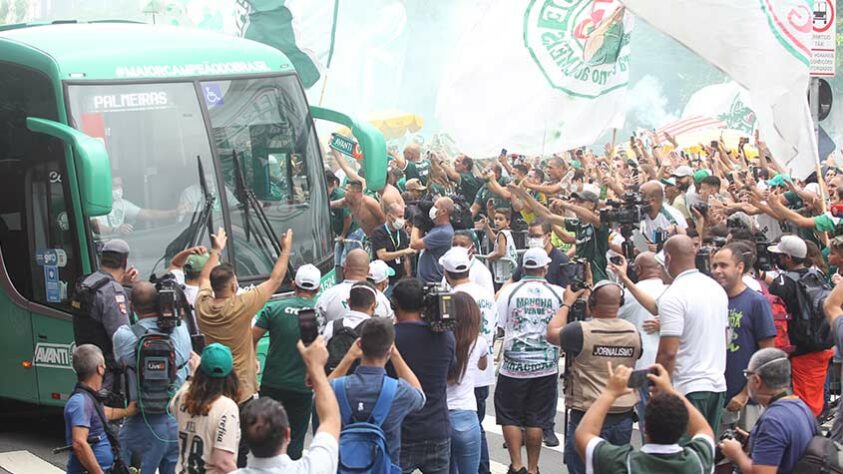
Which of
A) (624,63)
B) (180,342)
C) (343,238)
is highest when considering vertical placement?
(624,63)

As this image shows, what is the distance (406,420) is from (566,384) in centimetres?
157

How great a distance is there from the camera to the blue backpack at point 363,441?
A: 254 inches

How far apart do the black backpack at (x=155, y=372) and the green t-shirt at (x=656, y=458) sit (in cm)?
315

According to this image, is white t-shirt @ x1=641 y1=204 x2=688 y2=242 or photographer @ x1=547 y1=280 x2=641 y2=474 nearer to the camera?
photographer @ x1=547 y1=280 x2=641 y2=474

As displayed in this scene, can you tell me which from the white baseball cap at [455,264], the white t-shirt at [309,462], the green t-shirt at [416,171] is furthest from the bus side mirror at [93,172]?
the green t-shirt at [416,171]

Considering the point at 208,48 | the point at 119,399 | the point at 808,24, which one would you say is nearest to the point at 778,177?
the point at 808,24

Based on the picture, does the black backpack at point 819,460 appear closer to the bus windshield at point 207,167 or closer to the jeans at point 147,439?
the jeans at point 147,439

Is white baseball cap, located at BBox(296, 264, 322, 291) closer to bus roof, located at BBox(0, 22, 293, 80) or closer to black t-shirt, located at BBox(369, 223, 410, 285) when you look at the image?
bus roof, located at BBox(0, 22, 293, 80)

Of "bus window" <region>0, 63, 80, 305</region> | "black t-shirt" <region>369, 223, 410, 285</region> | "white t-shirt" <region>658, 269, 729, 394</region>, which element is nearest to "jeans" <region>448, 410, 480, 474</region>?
"white t-shirt" <region>658, 269, 729, 394</region>

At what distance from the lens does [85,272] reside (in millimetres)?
10273

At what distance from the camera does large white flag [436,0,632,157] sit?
16.2 m

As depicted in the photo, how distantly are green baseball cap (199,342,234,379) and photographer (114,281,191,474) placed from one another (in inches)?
58.2

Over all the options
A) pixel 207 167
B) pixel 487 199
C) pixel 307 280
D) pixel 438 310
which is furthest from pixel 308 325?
pixel 487 199

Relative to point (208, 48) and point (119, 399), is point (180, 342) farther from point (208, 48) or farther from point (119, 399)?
point (208, 48)
